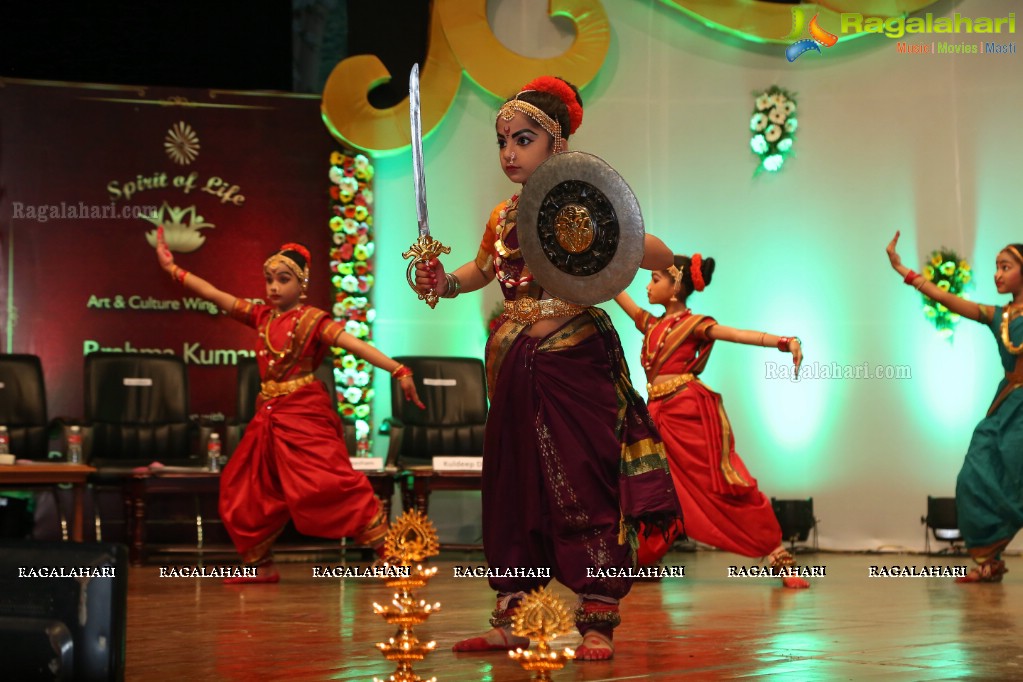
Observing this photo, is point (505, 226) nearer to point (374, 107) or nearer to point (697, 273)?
point (697, 273)

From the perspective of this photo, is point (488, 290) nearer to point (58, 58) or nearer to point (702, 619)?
point (58, 58)

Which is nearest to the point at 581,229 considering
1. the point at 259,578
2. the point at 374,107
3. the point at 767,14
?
the point at 259,578

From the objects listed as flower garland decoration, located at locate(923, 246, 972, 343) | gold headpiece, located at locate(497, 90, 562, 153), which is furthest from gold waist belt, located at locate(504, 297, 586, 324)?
flower garland decoration, located at locate(923, 246, 972, 343)

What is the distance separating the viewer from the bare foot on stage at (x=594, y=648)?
2949mm

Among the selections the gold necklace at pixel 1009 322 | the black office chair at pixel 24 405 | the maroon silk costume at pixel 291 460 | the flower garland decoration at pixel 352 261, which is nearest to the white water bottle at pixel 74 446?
the black office chair at pixel 24 405

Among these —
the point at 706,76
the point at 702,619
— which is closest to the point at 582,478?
the point at 702,619

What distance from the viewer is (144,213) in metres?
7.58

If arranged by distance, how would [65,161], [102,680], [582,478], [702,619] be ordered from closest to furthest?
[102,680] → [582,478] → [702,619] → [65,161]

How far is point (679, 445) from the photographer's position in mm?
5484

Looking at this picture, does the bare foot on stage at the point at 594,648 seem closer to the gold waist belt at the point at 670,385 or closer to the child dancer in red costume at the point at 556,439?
the child dancer in red costume at the point at 556,439

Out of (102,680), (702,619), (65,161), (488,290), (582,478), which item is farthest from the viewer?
(488,290)

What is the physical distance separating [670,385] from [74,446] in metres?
3.26

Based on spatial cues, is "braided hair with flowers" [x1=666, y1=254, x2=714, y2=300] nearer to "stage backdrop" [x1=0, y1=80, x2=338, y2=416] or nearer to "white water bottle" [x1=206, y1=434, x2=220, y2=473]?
"white water bottle" [x1=206, y1=434, x2=220, y2=473]

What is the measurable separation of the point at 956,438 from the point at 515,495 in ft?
17.9
